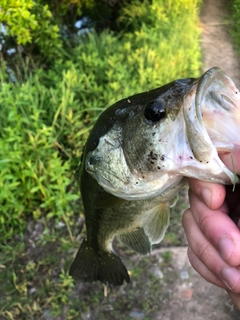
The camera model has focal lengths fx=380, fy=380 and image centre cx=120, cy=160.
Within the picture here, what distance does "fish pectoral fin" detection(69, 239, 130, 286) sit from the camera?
5.80ft

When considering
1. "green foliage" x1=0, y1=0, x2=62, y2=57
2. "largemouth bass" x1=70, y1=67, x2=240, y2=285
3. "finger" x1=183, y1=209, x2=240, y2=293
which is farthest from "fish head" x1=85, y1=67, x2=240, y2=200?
"green foliage" x1=0, y1=0, x2=62, y2=57

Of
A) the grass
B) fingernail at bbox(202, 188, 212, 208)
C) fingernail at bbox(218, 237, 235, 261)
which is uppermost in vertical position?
fingernail at bbox(202, 188, 212, 208)

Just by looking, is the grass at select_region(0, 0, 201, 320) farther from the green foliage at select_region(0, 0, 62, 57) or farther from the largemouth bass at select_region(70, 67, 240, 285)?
the largemouth bass at select_region(70, 67, 240, 285)

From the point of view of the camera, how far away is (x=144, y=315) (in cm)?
226

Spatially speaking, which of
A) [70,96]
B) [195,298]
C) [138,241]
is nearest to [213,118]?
[138,241]

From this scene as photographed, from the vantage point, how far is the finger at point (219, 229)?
1.02 meters

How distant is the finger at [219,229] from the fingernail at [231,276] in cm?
4

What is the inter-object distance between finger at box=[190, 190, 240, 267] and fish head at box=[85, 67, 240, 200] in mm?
98

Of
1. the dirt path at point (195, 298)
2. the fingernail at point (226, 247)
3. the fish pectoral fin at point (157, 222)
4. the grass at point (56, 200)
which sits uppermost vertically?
the fingernail at point (226, 247)

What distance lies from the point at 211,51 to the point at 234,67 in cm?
50

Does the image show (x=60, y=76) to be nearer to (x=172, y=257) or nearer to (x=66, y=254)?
(x=66, y=254)

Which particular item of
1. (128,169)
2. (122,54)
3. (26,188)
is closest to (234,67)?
(122,54)

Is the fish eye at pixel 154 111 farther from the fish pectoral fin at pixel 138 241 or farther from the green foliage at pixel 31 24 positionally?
the green foliage at pixel 31 24

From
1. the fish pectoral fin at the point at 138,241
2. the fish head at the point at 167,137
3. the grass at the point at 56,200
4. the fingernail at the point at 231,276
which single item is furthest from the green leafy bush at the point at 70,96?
the fingernail at the point at 231,276
